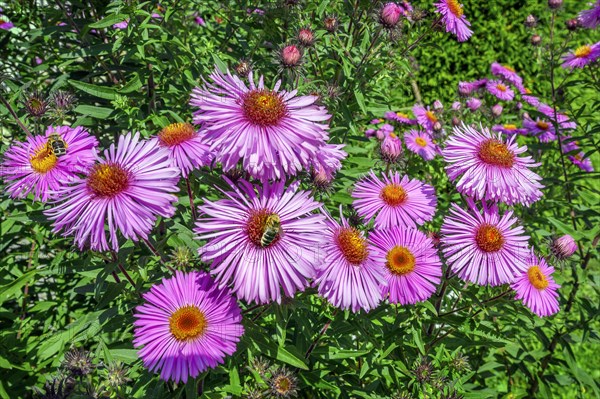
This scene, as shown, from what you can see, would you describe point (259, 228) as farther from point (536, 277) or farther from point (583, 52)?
point (583, 52)

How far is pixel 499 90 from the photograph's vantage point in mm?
3666

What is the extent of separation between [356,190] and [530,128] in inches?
94.6

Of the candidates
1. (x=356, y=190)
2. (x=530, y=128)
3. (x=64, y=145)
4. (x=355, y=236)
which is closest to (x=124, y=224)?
(x=64, y=145)

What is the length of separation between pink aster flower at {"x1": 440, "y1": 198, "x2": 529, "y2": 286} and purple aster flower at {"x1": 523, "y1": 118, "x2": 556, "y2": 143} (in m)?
2.06

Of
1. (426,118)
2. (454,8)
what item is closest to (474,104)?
(426,118)

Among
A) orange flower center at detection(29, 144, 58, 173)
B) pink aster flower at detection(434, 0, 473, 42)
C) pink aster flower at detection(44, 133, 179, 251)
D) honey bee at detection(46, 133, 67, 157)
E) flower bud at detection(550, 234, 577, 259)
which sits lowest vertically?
pink aster flower at detection(44, 133, 179, 251)

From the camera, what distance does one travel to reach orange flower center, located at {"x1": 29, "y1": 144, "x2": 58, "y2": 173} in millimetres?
1443

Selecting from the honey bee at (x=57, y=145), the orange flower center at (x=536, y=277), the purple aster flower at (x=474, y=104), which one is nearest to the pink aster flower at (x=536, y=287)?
the orange flower center at (x=536, y=277)

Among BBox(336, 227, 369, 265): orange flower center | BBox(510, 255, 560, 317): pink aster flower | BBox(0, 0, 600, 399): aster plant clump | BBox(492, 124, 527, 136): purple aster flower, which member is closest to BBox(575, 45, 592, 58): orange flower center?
BBox(0, 0, 600, 399): aster plant clump

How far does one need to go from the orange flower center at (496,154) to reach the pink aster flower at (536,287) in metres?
0.37

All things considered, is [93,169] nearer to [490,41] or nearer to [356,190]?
[356,190]

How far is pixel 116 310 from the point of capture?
1.55 meters

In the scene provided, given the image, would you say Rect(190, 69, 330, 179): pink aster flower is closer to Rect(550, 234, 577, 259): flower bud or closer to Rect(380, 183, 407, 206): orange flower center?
Rect(380, 183, 407, 206): orange flower center

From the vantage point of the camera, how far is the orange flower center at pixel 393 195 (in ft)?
5.84
